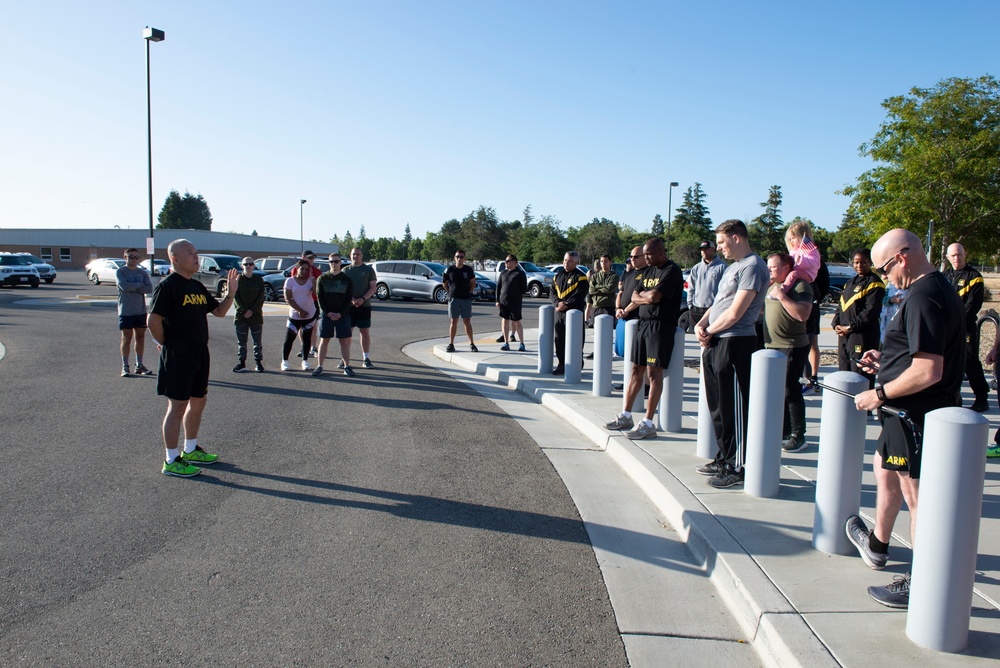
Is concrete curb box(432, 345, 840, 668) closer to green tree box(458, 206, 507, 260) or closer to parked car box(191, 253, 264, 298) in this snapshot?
parked car box(191, 253, 264, 298)

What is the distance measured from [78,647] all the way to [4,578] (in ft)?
3.36

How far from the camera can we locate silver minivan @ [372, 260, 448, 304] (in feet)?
88.9

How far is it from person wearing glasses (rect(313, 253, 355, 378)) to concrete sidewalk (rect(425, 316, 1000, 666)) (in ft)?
16.3

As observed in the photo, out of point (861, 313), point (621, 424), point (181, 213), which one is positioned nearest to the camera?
point (621, 424)

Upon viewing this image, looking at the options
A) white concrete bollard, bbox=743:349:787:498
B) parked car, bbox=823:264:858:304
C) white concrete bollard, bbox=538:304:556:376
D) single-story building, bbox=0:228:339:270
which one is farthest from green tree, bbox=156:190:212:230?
white concrete bollard, bbox=743:349:787:498

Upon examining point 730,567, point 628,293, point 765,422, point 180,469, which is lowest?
point 180,469

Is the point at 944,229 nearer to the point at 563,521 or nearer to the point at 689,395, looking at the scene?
the point at 689,395

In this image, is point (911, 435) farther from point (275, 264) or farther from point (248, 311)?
point (275, 264)

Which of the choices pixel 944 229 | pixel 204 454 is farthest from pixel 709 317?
pixel 944 229

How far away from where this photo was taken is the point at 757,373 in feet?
16.1

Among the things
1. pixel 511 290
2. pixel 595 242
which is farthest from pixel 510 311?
pixel 595 242

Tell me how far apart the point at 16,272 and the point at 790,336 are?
35500 mm

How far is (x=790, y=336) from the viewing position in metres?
6.45

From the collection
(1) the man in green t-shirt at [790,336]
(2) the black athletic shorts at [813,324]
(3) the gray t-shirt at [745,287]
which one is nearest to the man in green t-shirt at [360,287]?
(2) the black athletic shorts at [813,324]
